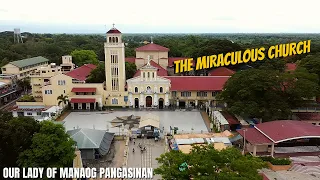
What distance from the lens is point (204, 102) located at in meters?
43.3

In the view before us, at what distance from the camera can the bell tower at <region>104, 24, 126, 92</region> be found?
43.8 meters

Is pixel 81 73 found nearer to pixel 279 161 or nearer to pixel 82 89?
pixel 82 89

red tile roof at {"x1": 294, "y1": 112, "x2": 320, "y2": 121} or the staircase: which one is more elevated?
red tile roof at {"x1": 294, "y1": 112, "x2": 320, "y2": 121}

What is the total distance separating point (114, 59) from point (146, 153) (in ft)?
66.9

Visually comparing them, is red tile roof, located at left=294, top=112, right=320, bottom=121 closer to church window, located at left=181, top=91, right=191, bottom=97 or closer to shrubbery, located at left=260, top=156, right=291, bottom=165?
shrubbery, located at left=260, top=156, right=291, bottom=165

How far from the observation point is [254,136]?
26.8 meters

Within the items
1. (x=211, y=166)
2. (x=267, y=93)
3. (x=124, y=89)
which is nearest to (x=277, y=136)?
(x=267, y=93)

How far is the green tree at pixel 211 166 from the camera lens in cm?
1458

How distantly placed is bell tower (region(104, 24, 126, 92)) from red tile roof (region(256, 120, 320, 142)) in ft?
73.7

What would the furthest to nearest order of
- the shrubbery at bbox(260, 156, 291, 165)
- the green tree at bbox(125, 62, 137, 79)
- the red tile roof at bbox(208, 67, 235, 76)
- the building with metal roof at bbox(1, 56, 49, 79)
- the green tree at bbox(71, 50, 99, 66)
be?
the green tree at bbox(71, 50, 99, 66) → the building with metal roof at bbox(1, 56, 49, 79) → the red tile roof at bbox(208, 67, 235, 76) → the green tree at bbox(125, 62, 137, 79) → the shrubbery at bbox(260, 156, 291, 165)

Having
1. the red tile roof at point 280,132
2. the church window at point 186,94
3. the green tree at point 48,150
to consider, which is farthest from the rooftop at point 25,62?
the red tile roof at point 280,132

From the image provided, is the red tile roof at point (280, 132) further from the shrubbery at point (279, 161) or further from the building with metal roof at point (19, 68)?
the building with metal roof at point (19, 68)

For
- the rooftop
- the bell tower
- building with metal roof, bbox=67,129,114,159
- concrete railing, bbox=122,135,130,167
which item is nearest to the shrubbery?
concrete railing, bbox=122,135,130,167

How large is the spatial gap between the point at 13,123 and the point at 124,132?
43.4ft
